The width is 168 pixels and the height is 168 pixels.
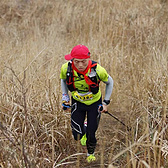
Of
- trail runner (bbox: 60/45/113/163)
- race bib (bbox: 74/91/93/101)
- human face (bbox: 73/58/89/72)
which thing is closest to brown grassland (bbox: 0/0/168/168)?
trail runner (bbox: 60/45/113/163)

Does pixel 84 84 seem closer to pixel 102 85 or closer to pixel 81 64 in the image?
pixel 81 64

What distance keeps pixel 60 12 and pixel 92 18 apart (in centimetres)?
157

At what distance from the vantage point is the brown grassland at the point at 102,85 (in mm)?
2109

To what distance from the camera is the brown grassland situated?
211 centimetres

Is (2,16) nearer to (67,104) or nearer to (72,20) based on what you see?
(72,20)

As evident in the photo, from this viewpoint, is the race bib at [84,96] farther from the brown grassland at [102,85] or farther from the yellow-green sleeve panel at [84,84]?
the brown grassland at [102,85]

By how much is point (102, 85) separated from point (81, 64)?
2007 millimetres

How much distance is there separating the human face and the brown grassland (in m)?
0.50

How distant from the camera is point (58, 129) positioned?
2881 millimetres

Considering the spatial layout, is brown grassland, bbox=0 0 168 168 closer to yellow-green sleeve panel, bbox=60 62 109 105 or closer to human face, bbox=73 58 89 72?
yellow-green sleeve panel, bbox=60 62 109 105

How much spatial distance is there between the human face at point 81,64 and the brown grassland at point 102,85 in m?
0.50

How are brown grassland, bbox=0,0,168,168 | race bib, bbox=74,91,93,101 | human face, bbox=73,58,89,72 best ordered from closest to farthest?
brown grassland, bbox=0,0,168,168
human face, bbox=73,58,89,72
race bib, bbox=74,91,93,101

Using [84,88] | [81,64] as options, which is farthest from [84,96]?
[81,64]

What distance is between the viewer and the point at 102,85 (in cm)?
442
